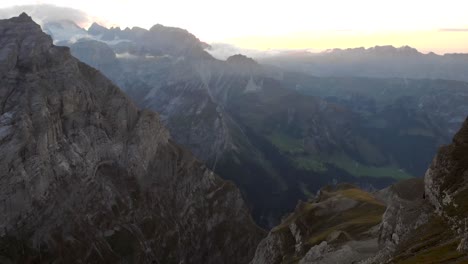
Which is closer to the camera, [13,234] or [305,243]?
[305,243]

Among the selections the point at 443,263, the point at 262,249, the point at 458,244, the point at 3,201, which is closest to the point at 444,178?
the point at 458,244

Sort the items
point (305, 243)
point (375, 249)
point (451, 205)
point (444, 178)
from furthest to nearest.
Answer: point (305, 243)
point (375, 249)
point (444, 178)
point (451, 205)

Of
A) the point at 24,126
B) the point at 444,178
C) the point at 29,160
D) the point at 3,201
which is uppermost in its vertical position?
the point at 444,178

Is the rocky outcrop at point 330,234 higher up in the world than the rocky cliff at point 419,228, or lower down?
lower down

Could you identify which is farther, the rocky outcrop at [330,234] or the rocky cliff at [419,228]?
the rocky outcrop at [330,234]

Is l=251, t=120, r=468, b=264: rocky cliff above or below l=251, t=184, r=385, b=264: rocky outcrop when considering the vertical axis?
above

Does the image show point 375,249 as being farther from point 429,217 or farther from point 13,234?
point 13,234

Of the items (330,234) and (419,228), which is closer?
(419,228)

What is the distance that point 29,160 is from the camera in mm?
198625

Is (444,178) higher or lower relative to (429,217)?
higher

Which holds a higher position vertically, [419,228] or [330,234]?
[419,228]

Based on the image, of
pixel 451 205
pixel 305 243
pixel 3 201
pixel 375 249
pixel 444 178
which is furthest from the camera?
pixel 3 201

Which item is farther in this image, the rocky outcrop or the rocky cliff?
the rocky outcrop

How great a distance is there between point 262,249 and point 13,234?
97.2 metres
